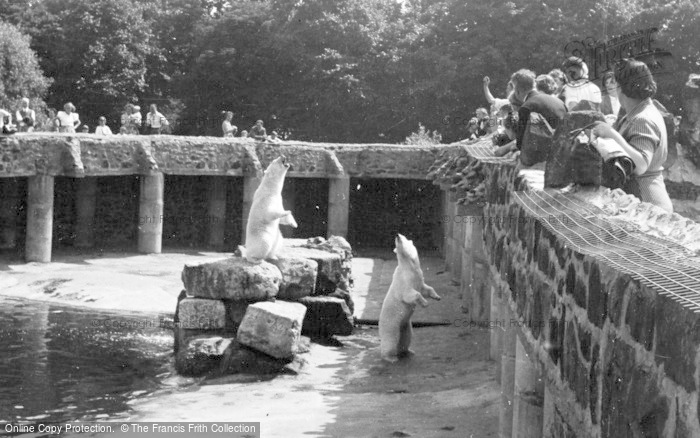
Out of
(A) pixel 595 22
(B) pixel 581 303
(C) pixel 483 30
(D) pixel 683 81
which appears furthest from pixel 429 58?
(B) pixel 581 303

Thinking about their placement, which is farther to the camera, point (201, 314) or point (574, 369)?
point (201, 314)

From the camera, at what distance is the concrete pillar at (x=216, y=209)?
3148 centimetres

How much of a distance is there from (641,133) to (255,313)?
913 centimetres

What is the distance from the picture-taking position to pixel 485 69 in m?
37.3

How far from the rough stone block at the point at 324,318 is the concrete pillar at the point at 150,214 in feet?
38.2

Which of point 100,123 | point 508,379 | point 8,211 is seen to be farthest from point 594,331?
point 100,123

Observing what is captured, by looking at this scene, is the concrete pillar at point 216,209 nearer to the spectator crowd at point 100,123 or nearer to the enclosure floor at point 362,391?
the spectator crowd at point 100,123

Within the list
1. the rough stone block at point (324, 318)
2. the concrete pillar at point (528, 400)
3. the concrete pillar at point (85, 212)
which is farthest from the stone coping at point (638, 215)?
the concrete pillar at point (85, 212)

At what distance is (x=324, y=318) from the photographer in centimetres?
1805

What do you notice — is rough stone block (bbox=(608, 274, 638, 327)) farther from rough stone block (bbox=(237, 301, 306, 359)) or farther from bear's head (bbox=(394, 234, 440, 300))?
bear's head (bbox=(394, 234, 440, 300))

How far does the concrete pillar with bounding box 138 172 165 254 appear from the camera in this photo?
Result: 28.9m

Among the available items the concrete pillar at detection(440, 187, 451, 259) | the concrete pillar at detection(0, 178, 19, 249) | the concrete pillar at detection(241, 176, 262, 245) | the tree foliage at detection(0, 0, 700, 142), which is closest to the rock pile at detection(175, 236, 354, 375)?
the concrete pillar at detection(440, 187, 451, 259)

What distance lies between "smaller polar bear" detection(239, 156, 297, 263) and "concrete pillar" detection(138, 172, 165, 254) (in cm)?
1200

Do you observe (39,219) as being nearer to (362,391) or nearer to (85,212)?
(85,212)
